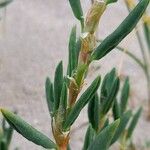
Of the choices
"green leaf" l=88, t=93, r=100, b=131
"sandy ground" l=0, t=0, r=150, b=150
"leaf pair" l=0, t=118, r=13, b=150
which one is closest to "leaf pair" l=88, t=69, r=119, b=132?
"green leaf" l=88, t=93, r=100, b=131

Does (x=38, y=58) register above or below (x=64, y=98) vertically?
below

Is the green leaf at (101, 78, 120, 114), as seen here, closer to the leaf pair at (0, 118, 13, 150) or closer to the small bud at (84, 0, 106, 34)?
the leaf pair at (0, 118, 13, 150)

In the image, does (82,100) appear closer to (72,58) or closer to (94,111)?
(72,58)

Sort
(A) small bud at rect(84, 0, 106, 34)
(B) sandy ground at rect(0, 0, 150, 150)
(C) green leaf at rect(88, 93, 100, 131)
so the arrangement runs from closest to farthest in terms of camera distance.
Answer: (A) small bud at rect(84, 0, 106, 34)
(C) green leaf at rect(88, 93, 100, 131)
(B) sandy ground at rect(0, 0, 150, 150)

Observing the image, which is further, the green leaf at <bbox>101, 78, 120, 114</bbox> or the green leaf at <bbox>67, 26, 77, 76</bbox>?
the green leaf at <bbox>101, 78, 120, 114</bbox>

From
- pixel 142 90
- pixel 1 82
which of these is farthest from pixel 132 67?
pixel 1 82

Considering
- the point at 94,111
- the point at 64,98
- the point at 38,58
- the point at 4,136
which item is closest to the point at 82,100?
the point at 64,98

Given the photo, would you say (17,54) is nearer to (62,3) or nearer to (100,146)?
(62,3)
